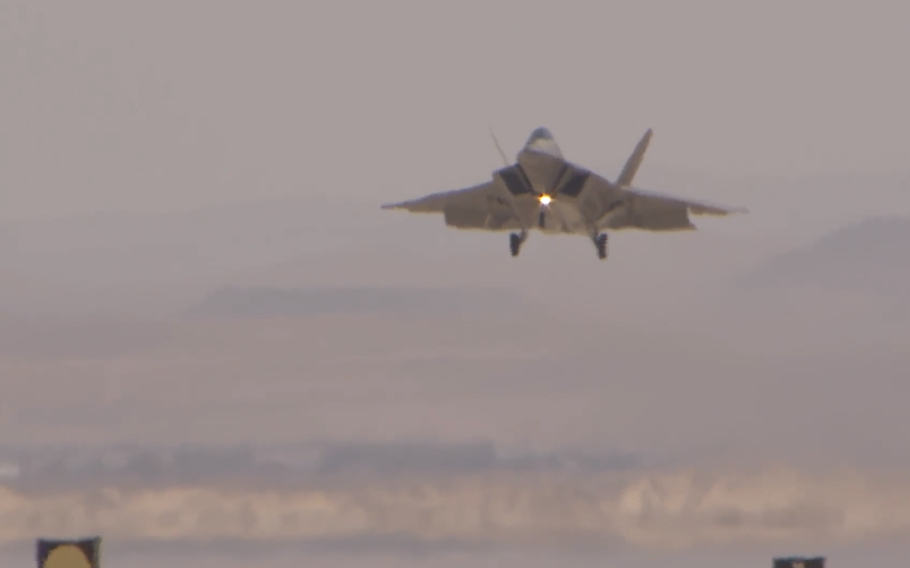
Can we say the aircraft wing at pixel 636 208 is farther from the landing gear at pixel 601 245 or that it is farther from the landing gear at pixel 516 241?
the landing gear at pixel 516 241

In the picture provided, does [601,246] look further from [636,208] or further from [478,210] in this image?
[478,210]

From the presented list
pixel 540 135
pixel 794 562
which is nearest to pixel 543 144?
pixel 540 135

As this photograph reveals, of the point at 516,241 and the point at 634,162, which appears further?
the point at 634,162

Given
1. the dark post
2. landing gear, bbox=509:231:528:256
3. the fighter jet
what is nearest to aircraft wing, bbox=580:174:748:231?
the fighter jet

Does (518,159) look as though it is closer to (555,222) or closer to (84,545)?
(555,222)

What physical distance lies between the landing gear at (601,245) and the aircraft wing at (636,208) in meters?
0.68

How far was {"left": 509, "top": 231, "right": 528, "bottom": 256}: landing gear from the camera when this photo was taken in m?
56.7

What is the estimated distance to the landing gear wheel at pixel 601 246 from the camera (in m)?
58.2

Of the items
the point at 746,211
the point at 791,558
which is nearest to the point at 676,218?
the point at 746,211

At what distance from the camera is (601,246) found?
59.0m

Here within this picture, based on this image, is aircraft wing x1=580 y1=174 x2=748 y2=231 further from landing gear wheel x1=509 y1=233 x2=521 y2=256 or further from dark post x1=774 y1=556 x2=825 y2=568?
dark post x1=774 y1=556 x2=825 y2=568

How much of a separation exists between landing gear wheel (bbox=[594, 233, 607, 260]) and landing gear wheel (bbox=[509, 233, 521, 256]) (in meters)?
3.02

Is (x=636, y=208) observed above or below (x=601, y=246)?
above

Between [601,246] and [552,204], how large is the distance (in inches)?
260
